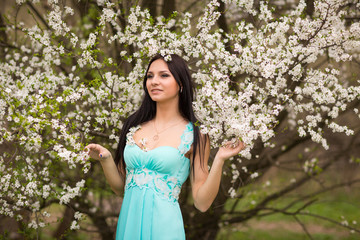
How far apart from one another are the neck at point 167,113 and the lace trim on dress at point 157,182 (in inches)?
16.1

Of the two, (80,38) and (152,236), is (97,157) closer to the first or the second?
(152,236)

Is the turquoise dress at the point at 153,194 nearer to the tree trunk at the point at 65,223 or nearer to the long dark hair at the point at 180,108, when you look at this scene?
the long dark hair at the point at 180,108

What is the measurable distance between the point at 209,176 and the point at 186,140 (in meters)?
0.32

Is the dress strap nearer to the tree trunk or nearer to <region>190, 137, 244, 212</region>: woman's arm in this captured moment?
<region>190, 137, 244, 212</region>: woman's arm

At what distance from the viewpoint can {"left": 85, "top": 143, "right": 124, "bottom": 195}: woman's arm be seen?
2822 millimetres

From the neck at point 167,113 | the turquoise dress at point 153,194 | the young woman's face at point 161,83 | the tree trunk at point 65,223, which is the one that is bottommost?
the tree trunk at point 65,223

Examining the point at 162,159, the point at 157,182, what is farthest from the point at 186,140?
the point at 157,182

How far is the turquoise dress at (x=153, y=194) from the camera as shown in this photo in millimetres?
2719

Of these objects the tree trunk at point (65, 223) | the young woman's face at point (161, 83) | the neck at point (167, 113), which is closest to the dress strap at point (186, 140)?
the neck at point (167, 113)

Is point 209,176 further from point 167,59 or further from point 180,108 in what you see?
point 167,59

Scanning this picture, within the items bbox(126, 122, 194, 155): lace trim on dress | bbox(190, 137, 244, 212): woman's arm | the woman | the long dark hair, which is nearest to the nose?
the woman

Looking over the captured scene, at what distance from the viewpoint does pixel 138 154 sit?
9.20 feet

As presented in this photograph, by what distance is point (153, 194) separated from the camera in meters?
2.75

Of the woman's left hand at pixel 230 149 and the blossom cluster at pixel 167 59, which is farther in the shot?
the blossom cluster at pixel 167 59
